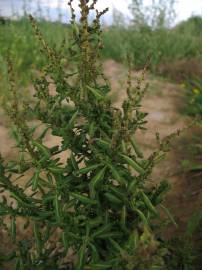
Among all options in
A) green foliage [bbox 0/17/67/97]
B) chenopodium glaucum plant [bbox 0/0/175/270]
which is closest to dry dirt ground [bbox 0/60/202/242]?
chenopodium glaucum plant [bbox 0/0/175/270]

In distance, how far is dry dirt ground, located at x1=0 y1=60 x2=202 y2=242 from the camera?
3520 millimetres

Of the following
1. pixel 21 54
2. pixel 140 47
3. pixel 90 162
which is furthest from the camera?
pixel 140 47

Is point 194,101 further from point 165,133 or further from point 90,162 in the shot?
point 90,162

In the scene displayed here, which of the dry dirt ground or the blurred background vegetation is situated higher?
the blurred background vegetation

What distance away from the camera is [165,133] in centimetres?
497

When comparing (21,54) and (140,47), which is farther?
(140,47)

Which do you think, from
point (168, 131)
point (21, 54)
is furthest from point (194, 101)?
point (21, 54)

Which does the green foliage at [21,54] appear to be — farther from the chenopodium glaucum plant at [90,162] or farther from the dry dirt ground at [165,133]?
the chenopodium glaucum plant at [90,162]

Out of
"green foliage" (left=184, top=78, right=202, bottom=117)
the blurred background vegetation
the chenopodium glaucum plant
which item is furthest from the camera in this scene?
the blurred background vegetation

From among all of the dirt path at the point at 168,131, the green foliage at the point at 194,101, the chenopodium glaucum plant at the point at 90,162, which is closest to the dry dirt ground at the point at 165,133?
the dirt path at the point at 168,131

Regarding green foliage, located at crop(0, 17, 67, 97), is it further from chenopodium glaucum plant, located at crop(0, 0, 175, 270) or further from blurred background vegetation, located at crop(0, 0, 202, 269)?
chenopodium glaucum plant, located at crop(0, 0, 175, 270)

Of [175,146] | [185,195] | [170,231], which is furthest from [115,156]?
[175,146]

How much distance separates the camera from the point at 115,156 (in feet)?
6.37

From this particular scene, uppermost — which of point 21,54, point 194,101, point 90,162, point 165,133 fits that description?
point 21,54
